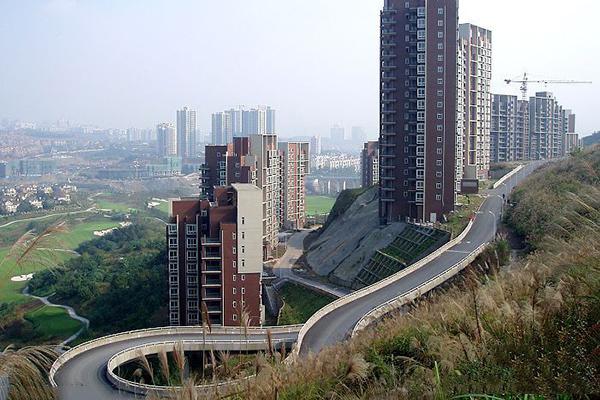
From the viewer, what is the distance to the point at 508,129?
122 feet

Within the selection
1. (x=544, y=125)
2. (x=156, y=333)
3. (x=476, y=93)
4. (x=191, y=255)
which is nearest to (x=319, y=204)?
(x=544, y=125)

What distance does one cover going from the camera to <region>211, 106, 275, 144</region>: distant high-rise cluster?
265ft

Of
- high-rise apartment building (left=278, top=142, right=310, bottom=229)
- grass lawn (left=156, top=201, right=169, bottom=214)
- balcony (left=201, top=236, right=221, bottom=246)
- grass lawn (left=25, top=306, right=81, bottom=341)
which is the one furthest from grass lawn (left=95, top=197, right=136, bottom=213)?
balcony (left=201, top=236, right=221, bottom=246)

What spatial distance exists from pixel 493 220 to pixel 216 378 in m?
16.5

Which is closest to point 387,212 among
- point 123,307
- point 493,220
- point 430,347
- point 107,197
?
point 493,220

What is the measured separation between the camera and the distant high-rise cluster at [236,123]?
8062cm

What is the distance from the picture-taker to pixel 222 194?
17.6 metres

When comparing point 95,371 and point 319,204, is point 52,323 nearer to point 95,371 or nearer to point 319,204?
point 95,371

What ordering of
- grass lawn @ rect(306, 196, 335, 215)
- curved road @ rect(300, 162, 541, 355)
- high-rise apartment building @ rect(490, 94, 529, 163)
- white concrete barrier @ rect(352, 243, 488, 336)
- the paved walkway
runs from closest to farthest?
1. white concrete barrier @ rect(352, 243, 488, 336)
2. curved road @ rect(300, 162, 541, 355)
3. the paved walkway
4. high-rise apartment building @ rect(490, 94, 529, 163)
5. grass lawn @ rect(306, 196, 335, 215)

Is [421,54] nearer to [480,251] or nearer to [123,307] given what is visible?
[480,251]

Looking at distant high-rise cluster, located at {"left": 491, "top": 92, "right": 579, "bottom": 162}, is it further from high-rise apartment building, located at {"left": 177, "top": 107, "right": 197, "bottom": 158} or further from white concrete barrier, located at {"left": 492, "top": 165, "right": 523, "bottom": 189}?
high-rise apartment building, located at {"left": 177, "top": 107, "right": 197, "bottom": 158}

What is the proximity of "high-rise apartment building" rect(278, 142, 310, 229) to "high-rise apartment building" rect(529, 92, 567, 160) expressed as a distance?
14556 millimetres

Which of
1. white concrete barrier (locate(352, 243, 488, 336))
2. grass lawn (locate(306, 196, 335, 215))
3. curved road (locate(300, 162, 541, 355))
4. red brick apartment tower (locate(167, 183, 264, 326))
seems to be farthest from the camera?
grass lawn (locate(306, 196, 335, 215))

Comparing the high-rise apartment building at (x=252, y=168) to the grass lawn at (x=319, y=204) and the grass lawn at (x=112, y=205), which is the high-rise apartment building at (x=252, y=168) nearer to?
the grass lawn at (x=319, y=204)
